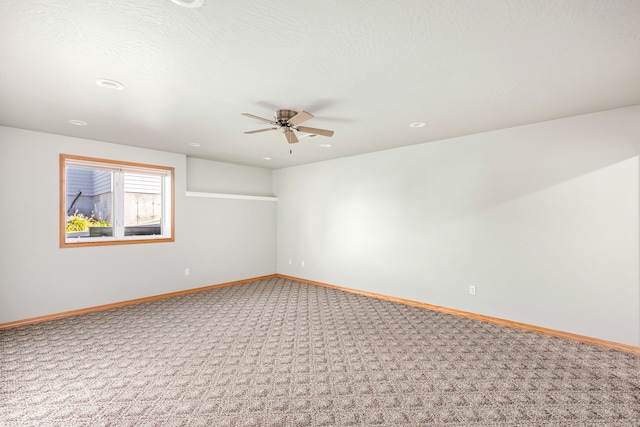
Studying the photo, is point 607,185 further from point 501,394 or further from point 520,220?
point 501,394

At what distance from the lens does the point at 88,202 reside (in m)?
4.59

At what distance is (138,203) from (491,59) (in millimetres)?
5329

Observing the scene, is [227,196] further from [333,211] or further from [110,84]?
[110,84]

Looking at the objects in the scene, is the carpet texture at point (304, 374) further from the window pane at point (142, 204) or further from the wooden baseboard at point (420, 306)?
the window pane at point (142, 204)

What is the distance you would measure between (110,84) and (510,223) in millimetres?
4606

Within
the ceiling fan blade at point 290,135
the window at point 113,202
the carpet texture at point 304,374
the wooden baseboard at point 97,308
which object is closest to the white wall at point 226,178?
the window at point 113,202

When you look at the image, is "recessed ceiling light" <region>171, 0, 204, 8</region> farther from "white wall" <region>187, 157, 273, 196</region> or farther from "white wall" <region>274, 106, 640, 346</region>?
"white wall" <region>187, 157, 273, 196</region>

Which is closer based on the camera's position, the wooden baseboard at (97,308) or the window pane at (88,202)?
the wooden baseboard at (97,308)

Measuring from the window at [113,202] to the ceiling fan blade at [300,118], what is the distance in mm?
3271

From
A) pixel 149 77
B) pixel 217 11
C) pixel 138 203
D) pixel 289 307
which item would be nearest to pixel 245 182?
pixel 138 203

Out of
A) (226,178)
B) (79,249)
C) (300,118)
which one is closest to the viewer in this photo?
A: (300,118)

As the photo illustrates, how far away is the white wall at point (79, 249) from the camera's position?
381 centimetres

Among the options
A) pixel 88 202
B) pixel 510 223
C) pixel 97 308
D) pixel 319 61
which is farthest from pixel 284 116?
pixel 97 308

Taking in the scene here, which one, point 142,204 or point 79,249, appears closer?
point 79,249
